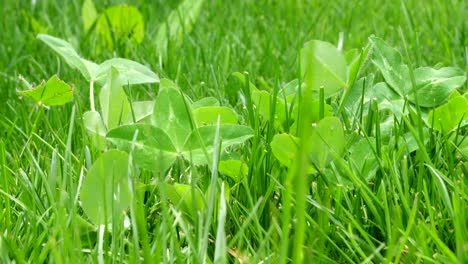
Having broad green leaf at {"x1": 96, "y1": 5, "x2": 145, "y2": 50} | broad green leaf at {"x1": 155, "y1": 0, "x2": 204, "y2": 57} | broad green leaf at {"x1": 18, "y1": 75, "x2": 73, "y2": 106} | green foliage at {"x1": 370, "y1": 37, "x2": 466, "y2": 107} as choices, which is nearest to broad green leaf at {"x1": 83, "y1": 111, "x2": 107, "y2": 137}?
broad green leaf at {"x1": 18, "y1": 75, "x2": 73, "y2": 106}

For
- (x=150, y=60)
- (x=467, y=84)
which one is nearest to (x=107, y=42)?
(x=150, y=60)

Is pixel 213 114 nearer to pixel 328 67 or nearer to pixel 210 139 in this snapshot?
pixel 210 139

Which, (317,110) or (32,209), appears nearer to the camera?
(32,209)

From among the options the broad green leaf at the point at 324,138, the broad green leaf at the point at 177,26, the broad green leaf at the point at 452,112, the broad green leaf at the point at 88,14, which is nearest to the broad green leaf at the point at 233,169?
the broad green leaf at the point at 324,138

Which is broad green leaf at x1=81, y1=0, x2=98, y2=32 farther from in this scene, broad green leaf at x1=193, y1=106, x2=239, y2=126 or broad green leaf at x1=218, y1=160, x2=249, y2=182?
broad green leaf at x1=218, y1=160, x2=249, y2=182

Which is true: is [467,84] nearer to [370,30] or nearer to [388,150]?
[388,150]

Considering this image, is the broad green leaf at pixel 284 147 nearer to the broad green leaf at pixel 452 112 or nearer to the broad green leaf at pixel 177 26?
the broad green leaf at pixel 452 112
